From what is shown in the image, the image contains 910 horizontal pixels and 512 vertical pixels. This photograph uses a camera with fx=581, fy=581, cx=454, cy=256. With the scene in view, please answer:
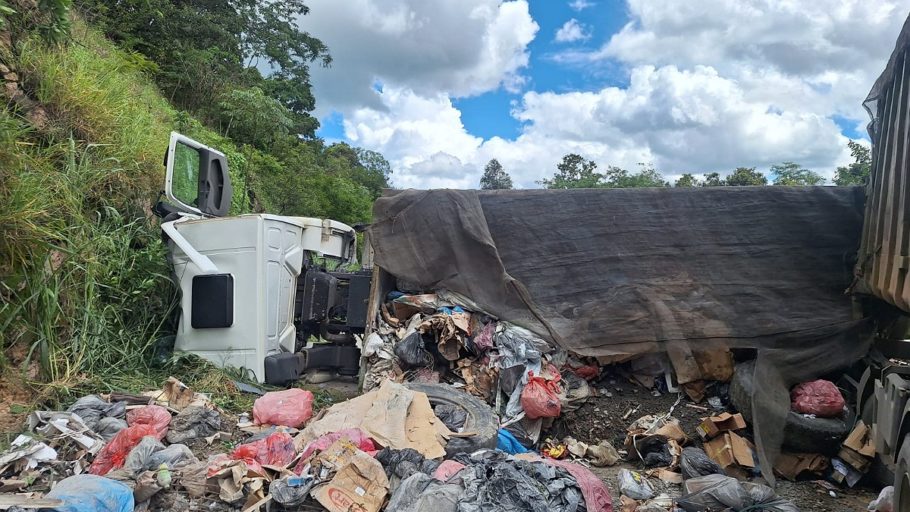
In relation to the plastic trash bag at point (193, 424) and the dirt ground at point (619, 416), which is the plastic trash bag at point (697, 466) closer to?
the dirt ground at point (619, 416)

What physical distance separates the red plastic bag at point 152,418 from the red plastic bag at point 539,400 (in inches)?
94.9

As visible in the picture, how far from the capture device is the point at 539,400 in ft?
13.8

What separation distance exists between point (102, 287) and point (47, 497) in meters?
2.33

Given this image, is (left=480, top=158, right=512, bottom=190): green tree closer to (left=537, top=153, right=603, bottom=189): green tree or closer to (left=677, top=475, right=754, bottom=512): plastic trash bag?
(left=537, top=153, right=603, bottom=189): green tree

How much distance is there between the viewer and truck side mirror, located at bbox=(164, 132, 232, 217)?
16.3ft

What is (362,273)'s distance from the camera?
215 inches

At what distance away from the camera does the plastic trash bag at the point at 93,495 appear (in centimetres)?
254

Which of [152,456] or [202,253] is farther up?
[202,253]

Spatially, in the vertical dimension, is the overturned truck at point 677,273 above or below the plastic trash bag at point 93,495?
above

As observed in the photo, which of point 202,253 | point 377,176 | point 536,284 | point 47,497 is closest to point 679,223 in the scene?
point 536,284

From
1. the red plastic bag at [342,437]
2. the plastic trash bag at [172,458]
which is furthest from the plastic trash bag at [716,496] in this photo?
the plastic trash bag at [172,458]

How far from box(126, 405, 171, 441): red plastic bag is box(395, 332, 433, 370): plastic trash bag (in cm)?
176

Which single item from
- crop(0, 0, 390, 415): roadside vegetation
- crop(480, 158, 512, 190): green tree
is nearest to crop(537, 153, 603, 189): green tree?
crop(480, 158, 512, 190): green tree

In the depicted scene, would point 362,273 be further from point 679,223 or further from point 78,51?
point 78,51
